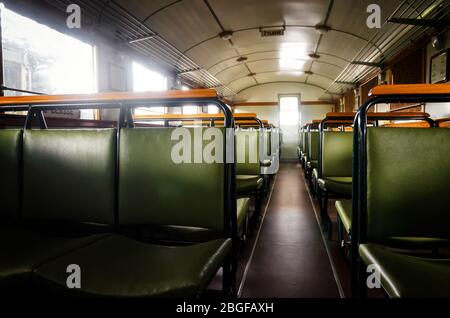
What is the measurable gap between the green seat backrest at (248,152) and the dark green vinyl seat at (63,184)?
6.43 ft

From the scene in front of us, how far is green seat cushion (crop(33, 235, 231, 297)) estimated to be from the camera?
37.4 inches

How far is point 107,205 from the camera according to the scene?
149 cm

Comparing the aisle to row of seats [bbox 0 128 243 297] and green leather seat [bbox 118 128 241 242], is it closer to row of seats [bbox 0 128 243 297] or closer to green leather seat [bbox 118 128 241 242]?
row of seats [bbox 0 128 243 297]

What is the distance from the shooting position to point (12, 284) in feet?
3.46

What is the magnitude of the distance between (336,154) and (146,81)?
5344 millimetres

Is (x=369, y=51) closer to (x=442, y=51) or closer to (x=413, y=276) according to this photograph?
(x=442, y=51)

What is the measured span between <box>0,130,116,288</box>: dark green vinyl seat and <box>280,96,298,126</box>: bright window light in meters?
13.7

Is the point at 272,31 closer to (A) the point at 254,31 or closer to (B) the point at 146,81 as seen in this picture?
(A) the point at 254,31

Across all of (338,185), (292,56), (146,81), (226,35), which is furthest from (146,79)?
(338,185)

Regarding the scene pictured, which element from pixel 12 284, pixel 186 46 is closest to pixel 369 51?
pixel 186 46

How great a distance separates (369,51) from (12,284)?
7.93 meters

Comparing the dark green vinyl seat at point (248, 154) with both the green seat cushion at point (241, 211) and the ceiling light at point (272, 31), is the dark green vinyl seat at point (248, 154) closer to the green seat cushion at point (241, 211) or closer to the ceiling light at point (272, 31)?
the green seat cushion at point (241, 211)

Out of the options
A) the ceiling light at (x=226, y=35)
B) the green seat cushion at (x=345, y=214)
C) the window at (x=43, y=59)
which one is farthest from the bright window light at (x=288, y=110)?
the green seat cushion at (x=345, y=214)

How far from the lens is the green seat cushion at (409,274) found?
91 cm
